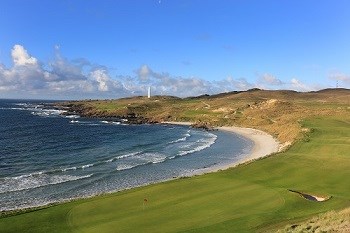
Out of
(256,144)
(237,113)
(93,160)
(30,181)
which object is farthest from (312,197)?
(237,113)

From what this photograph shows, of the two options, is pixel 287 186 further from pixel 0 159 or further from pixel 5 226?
pixel 0 159

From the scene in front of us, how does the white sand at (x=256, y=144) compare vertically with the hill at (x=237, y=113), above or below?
below

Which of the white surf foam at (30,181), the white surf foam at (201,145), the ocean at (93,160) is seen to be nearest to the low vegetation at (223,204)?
the ocean at (93,160)

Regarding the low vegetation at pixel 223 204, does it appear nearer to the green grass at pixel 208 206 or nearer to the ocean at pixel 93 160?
the green grass at pixel 208 206

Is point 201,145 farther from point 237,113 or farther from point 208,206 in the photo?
point 237,113

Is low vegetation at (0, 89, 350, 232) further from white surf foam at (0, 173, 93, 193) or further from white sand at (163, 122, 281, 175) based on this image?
white surf foam at (0, 173, 93, 193)

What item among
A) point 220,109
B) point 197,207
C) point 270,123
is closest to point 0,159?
point 197,207
